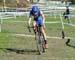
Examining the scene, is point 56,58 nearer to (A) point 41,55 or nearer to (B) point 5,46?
(A) point 41,55

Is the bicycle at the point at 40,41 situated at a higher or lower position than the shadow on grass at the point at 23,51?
higher

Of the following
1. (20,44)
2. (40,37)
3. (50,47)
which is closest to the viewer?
(40,37)

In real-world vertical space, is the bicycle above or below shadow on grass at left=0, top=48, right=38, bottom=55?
above

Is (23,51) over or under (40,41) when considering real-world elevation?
under

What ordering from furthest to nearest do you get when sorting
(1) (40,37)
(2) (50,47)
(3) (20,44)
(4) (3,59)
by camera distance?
1. (3) (20,44)
2. (2) (50,47)
3. (1) (40,37)
4. (4) (3,59)

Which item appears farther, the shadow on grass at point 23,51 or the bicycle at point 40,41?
the shadow on grass at point 23,51

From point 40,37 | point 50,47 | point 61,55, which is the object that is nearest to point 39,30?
point 40,37

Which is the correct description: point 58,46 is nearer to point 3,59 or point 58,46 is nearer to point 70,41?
point 70,41

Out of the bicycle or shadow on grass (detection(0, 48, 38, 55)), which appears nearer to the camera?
the bicycle

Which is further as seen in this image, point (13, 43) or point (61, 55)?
point (13, 43)

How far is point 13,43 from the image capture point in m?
15.3

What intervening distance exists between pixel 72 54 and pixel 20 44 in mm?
3505

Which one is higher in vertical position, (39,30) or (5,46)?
(39,30)

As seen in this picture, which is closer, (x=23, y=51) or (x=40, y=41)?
(x=40, y=41)
